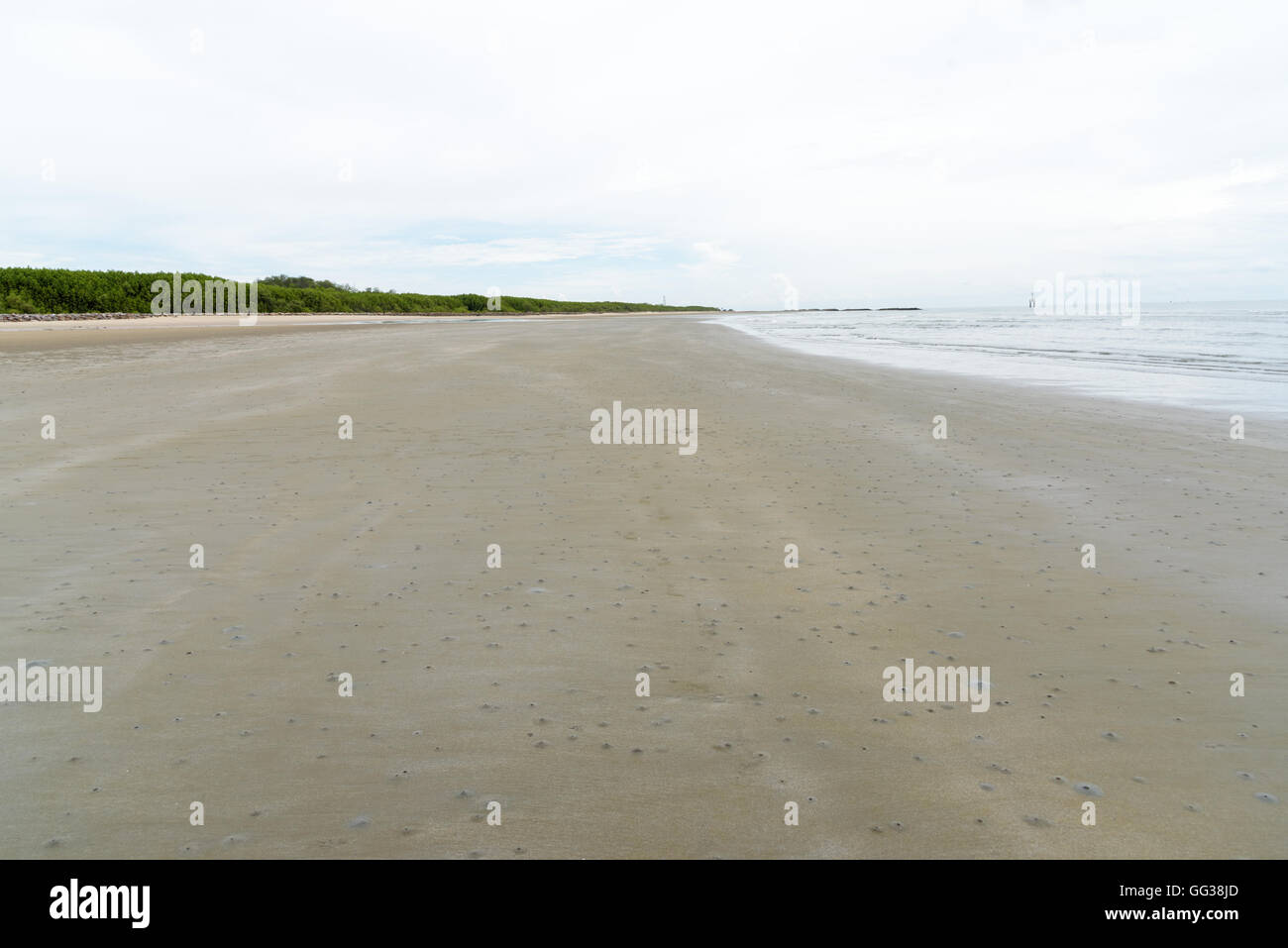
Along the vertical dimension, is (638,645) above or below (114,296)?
below

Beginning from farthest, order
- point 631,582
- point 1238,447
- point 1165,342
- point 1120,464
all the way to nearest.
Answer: point 1165,342 → point 1238,447 → point 1120,464 → point 631,582

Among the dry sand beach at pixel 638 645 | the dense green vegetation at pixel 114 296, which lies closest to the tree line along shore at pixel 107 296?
the dense green vegetation at pixel 114 296

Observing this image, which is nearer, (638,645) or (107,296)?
(638,645)

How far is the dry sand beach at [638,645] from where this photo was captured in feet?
10.8

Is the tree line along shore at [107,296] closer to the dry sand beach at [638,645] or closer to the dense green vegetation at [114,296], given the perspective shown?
the dense green vegetation at [114,296]

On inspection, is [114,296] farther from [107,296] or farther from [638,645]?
[638,645]

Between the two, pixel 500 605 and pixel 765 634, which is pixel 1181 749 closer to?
pixel 765 634

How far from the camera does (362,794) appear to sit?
3.43 meters

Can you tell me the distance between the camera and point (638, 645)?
4.99m

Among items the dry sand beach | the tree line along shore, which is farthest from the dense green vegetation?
the dry sand beach

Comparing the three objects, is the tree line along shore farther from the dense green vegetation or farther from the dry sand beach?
the dry sand beach

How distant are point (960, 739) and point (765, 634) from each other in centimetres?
147

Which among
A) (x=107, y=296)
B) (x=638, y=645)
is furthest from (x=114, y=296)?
(x=638, y=645)
